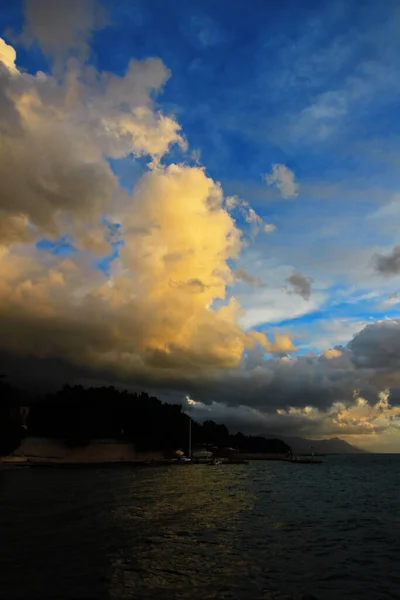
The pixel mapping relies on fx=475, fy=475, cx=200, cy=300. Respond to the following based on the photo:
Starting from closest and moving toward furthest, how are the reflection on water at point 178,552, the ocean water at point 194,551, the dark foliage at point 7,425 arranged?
the ocean water at point 194,551
the reflection on water at point 178,552
the dark foliage at point 7,425

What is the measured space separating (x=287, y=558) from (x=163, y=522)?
13402 millimetres

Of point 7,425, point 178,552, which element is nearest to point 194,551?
point 178,552

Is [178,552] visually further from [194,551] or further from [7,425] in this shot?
[7,425]

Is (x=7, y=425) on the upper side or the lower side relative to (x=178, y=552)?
upper

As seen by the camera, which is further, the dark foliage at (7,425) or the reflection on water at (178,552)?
the dark foliage at (7,425)

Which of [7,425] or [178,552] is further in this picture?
[7,425]

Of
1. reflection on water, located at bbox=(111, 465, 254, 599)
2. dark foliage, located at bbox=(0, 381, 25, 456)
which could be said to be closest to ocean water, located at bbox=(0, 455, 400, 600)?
reflection on water, located at bbox=(111, 465, 254, 599)

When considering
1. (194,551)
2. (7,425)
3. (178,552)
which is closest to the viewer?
(178,552)

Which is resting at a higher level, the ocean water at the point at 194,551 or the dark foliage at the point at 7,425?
the dark foliage at the point at 7,425

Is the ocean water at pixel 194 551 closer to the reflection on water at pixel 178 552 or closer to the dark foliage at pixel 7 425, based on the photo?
the reflection on water at pixel 178 552

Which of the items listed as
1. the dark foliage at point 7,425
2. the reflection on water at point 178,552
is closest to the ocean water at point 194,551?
the reflection on water at point 178,552

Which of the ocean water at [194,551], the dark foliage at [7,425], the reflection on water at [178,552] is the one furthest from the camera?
the dark foliage at [7,425]

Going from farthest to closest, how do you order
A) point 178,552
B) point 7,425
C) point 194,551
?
1. point 7,425
2. point 194,551
3. point 178,552

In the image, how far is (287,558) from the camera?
76.7 ft
